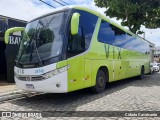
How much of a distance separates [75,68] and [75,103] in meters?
1.18

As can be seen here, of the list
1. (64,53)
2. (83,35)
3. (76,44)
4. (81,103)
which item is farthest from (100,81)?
(64,53)

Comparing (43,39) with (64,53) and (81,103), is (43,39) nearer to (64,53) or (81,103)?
(64,53)

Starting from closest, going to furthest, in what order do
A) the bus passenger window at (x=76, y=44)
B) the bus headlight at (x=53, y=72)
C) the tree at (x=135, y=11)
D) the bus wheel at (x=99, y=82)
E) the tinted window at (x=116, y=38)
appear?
the bus headlight at (x=53, y=72)
the bus passenger window at (x=76, y=44)
the bus wheel at (x=99, y=82)
the tinted window at (x=116, y=38)
the tree at (x=135, y=11)

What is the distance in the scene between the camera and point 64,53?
7.12 m

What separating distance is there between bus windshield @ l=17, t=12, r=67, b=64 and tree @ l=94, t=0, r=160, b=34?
12.4 metres

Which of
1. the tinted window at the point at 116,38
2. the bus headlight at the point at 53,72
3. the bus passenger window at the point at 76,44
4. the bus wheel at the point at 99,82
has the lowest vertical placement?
the bus wheel at the point at 99,82

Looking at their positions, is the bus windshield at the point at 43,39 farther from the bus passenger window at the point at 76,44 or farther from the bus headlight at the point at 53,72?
the bus headlight at the point at 53,72

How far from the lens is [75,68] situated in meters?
7.53

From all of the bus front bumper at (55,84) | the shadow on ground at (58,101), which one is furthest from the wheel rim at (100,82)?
the bus front bumper at (55,84)

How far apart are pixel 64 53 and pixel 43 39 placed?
3.11 feet

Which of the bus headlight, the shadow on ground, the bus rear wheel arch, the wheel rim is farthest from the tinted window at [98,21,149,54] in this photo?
the bus headlight

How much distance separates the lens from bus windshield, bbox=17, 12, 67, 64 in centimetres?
718

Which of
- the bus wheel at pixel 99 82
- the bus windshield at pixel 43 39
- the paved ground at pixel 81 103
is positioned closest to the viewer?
the paved ground at pixel 81 103

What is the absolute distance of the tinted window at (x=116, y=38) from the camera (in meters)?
9.89
